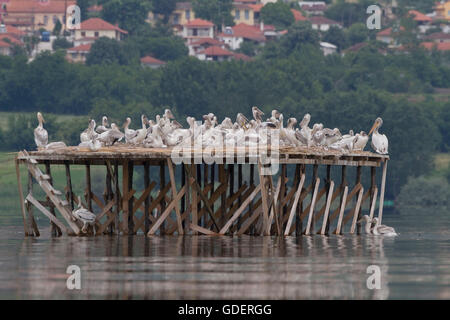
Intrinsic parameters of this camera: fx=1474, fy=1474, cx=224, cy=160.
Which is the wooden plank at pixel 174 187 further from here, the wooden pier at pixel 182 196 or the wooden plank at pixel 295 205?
the wooden plank at pixel 295 205

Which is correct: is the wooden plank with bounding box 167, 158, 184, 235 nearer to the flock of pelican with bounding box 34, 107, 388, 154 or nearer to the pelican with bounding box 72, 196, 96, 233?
the flock of pelican with bounding box 34, 107, 388, 154

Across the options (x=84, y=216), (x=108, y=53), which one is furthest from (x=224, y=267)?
(x=108, y=53)

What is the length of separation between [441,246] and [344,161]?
20.0 feet

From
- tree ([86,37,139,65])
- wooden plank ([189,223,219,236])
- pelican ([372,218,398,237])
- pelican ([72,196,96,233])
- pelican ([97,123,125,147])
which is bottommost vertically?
tree ([86,37,139,65])

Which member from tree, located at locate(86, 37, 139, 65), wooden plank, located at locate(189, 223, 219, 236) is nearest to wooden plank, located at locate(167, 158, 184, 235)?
wooden plank, located at locate(189, 223, 219, 236)

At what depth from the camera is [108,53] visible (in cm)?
19100

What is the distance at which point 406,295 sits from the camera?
3722 centimetres

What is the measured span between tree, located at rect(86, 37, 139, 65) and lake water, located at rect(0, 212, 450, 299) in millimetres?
132040

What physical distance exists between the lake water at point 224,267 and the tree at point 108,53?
132040 mm

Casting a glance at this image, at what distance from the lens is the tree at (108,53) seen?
190m

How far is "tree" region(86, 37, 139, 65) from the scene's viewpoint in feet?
623

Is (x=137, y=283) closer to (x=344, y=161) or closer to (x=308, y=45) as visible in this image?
(x=344, y=161)

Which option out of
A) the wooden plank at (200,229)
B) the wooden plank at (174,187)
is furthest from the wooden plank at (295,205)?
the wooden plank at (174,187)
